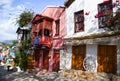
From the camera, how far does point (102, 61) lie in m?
18.1

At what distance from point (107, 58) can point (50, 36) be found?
9.21 m

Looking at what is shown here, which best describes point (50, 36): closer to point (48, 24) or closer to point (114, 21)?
point (48, 24)

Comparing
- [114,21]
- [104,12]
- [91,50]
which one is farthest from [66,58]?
[114,21]

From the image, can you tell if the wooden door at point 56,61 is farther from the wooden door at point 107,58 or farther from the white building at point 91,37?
the wooden door at point 107,58

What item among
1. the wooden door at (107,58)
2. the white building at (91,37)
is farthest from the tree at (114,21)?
the wooden door at (107,58)

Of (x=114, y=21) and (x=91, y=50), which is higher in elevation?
(x=114, y=21)

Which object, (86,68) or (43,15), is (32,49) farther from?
(86,68)

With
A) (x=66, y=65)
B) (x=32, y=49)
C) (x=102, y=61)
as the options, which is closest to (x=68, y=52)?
(x=66, y=65)

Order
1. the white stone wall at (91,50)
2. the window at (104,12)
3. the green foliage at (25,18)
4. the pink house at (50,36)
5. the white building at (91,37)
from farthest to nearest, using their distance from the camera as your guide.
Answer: the green foliage at (25,18) < the pink house at (50,36) < the white stone wall at (91,50) < the window at (104,12) < the white building at (91,37)

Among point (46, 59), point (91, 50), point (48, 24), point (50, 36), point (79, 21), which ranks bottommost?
point (46, 59)

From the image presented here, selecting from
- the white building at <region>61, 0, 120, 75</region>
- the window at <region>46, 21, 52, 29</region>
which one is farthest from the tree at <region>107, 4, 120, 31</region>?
the window at <region>46, 21, 52, 29</region>

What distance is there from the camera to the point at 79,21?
2078 centimetres

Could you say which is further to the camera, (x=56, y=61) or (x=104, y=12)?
(x=56, y=61)

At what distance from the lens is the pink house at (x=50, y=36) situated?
24228 mm
